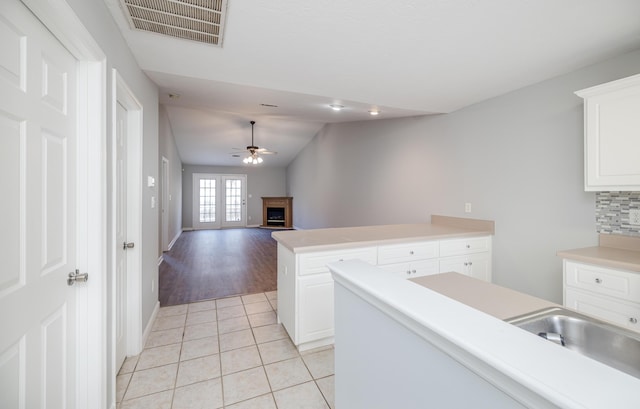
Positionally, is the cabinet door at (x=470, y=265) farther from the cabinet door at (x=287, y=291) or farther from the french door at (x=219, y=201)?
the french door at (x=219, y=201)

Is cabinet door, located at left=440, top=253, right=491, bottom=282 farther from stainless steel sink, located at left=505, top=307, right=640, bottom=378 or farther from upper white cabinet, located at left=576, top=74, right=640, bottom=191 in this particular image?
stainless steel sink, located at left=505, top=307, right=640, bottom=378

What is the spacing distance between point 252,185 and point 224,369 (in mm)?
8811

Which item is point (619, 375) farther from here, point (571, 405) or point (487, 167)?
point (487, 167)

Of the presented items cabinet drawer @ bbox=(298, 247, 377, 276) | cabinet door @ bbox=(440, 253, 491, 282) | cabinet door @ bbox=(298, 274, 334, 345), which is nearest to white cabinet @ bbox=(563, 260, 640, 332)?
cabinet door @ bbox=(440, 253, 491, 282)

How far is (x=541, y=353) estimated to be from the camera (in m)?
0.52

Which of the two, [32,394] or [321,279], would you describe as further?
[321,279]

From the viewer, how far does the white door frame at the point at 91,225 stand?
1343 mm

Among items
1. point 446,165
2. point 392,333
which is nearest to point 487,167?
point 446,165

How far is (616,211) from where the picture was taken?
2078 millimetres

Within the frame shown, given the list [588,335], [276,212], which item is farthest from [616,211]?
[276,212]

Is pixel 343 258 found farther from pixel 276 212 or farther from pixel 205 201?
pixel 205 201

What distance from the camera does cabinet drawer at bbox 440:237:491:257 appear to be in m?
2.73

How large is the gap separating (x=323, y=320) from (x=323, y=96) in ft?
7.04

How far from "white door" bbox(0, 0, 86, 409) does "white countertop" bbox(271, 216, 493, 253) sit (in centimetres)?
134
